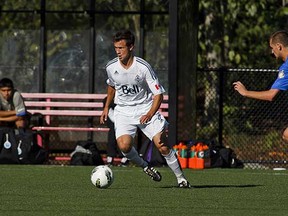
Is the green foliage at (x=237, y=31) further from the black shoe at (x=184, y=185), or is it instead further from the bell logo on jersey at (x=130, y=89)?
the black shoe at (x=184, y=185)

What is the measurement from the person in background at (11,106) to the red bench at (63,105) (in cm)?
98

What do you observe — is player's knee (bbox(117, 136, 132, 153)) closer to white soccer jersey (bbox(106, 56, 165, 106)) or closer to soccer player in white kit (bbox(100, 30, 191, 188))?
soccer player in white kit (bbox(100, 30, 191, 188))

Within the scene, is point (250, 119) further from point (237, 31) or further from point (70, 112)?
point (237, 31)

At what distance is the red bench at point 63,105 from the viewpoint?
22.3 metres

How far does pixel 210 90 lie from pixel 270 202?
11510 mm

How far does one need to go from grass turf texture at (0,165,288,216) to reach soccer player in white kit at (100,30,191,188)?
449mm

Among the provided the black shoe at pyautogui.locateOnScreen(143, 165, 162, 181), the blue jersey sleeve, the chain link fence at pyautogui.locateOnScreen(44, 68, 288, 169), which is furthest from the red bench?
the blue jersey sleeve

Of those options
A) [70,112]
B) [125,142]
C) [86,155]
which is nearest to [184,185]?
[125,142]

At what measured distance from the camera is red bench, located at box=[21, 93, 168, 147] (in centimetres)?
2230

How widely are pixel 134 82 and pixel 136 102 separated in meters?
0.28

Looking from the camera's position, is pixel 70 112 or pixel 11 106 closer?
pixel 11 106

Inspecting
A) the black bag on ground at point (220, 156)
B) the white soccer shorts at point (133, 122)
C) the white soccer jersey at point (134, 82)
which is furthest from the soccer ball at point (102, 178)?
the black bag on ground at point (220, 156)

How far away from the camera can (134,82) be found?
15352 millimetres

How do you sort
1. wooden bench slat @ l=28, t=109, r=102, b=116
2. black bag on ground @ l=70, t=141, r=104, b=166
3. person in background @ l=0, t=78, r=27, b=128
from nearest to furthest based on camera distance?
black bag on ground @ l=70, t=141, r=104, b=166, person in background @ l=0, t=78, r=27, b=128, wooden bench slat @ l=28, t=109, r=102, b=116
